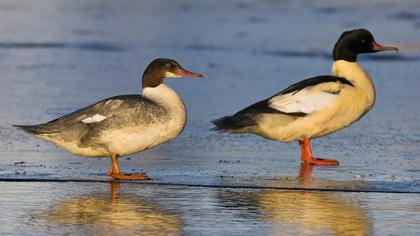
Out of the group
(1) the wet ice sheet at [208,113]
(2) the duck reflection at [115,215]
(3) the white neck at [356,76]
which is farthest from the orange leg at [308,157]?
(2) the duck reflection at [115,215]

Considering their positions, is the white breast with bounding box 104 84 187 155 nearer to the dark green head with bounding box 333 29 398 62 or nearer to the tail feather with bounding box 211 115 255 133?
the tail feather with bounding box 211 115 255 133

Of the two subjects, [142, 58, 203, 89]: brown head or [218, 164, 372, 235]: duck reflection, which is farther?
[142, 58, 203, 89]: brown head

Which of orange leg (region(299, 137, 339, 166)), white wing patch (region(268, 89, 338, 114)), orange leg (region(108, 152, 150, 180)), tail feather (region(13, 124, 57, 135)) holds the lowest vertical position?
orange leg (region(108, 152, 150, 180))

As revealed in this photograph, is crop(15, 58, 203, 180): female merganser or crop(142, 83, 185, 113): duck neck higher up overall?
crop(142, 83, 185, 113): duck neck

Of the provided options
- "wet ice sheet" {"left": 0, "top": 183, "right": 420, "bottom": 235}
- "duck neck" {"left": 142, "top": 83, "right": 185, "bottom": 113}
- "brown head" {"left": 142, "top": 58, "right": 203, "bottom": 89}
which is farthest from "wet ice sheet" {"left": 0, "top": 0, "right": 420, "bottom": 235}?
"brown head" {"left": 142, "top": 58, "right": 203, "bottom": 89}

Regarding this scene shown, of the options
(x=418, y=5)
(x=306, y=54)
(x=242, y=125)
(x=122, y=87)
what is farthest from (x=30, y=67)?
(x=418, y=5)

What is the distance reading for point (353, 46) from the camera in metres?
11.1

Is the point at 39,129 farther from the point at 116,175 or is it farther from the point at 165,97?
the point at 165,97

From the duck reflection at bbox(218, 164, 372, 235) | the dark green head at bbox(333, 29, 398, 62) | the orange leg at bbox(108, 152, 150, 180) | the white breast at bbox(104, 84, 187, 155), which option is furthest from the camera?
the dark green head at bbox(333, 29, 398, 62)

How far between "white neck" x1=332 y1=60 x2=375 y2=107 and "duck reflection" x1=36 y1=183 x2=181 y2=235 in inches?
122

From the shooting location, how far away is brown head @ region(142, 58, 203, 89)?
9.53m

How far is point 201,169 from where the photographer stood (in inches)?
366

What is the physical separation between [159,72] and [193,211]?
2.23m

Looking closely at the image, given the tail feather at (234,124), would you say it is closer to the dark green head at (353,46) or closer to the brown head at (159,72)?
the brown head at (159,72)
